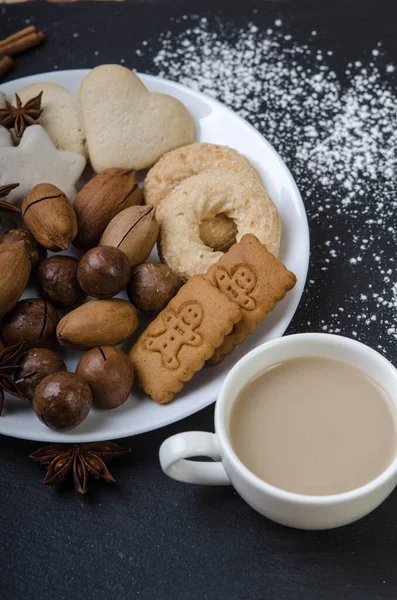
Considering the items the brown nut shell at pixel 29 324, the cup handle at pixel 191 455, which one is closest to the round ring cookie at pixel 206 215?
the brown nut shell at pixel 29 324

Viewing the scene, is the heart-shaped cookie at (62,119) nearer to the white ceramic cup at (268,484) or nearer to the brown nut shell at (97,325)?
the brown nut shell at (97,325)

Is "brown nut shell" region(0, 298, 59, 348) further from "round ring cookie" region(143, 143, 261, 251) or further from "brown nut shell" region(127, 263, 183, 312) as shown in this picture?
"round ring cookie" region(143, 143, 261, 251)

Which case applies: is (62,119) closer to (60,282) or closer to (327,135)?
(60,282)

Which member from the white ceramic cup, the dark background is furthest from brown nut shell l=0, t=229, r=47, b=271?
the white ceramic cup

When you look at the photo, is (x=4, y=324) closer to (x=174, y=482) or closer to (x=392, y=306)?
Answer: (x=174, y=482)

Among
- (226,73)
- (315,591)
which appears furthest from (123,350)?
(226,73)

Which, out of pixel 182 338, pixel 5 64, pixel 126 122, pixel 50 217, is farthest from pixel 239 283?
pixel 5 64
